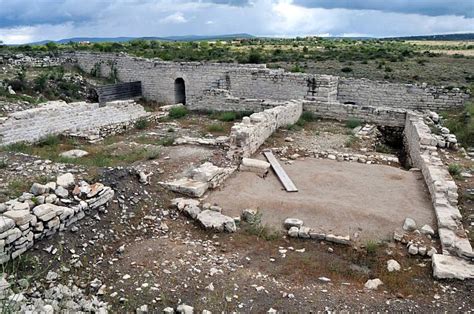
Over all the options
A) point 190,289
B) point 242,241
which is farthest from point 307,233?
point 190,289

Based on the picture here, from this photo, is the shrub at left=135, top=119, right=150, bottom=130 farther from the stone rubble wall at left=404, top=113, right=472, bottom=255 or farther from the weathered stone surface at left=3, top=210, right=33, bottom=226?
the weathered stone surface at left=3, top=210, right=33, bottom=226

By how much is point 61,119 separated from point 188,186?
613 centimetres

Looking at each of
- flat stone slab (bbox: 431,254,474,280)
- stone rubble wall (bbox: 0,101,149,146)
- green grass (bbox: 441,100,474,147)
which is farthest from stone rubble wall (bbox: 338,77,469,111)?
flat stone slab (bbox: 431,254,474,280)

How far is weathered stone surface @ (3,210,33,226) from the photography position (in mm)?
5301

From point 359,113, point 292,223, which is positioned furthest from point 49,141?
point 359,113

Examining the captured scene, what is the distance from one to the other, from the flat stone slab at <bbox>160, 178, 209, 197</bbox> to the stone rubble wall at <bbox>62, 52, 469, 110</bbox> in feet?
25.5

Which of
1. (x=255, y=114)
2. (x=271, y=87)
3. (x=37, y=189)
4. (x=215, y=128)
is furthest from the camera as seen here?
(x=271, y=87)

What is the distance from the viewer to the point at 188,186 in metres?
7.82

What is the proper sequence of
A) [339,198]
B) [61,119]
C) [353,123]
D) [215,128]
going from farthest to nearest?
[353,123] < [215,128] < [61,119] < [339,198]

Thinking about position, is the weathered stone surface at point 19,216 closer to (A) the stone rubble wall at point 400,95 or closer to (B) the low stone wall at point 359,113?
(B) the low stone wall at point 359,113

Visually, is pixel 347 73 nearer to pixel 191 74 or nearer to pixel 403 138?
pixel 191 74

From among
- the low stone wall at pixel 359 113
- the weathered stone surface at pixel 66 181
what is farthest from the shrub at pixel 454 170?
the weathered stone surface at pixel 66 181

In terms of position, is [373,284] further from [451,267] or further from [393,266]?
[451,267]

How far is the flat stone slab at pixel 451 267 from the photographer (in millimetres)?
5367
